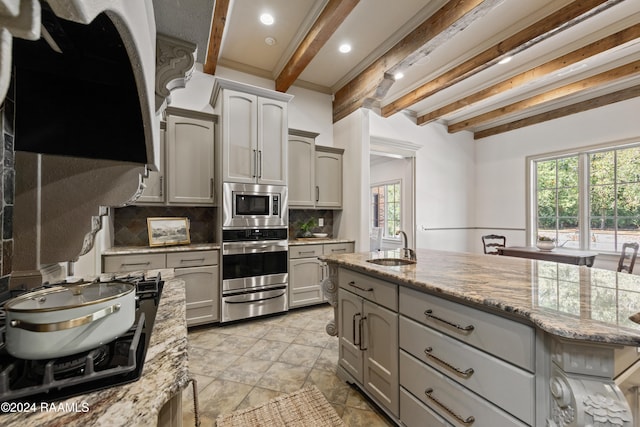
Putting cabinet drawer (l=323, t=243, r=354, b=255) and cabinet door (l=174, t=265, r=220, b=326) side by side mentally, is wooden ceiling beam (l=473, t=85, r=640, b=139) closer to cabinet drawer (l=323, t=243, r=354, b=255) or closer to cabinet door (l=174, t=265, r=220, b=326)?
cabinet drawer (l=323, t=243, r=354, b=255)

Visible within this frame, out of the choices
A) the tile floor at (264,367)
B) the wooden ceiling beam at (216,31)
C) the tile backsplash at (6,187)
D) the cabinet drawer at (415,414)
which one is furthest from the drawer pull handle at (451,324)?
the wooden ceiling beam at (216,31)

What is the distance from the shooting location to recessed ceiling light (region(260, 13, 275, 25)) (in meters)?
2.66

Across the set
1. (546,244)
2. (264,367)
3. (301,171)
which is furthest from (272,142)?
(546,244)

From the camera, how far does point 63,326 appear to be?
0.55 meters

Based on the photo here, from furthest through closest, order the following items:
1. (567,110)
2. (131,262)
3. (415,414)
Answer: (567,110)
(131,262)
(415,414)

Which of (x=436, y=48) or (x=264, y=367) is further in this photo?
(x=436, y=48)

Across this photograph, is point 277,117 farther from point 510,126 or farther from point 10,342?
point 510,126

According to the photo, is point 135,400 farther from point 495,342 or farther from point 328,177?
point 328,177

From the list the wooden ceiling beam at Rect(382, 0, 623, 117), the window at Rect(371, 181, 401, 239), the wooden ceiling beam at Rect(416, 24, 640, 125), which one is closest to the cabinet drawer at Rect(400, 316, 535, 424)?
the wooden ceiling beam at Rect(382, 0, 623, 117)

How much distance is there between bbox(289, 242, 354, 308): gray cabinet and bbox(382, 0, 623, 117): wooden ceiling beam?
2.57 meters

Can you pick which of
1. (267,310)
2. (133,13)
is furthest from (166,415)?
(267,310)

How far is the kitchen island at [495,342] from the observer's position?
81 cm

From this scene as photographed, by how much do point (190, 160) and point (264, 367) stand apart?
2.20 metres

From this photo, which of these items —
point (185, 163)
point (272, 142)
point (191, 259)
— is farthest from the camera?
point (272, 142)
